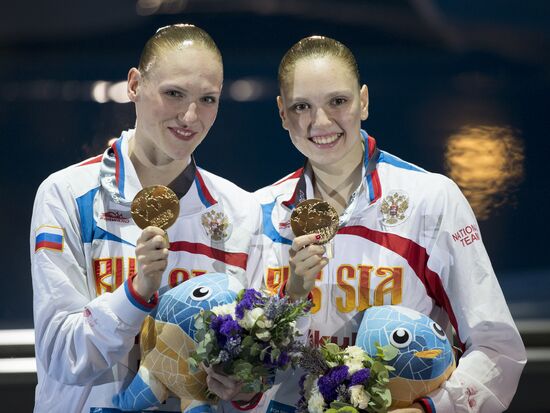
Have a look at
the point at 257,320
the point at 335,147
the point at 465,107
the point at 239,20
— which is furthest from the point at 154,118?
the point at 465,107

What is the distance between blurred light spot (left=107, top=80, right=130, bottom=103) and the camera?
5.28 metres

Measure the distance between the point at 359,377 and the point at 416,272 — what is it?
657 millimetres

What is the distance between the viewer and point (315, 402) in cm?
324

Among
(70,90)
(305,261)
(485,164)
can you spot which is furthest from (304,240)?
(70,90)

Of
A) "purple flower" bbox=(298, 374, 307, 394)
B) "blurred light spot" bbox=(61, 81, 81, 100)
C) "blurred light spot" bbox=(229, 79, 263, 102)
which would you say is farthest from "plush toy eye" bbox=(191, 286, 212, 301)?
"blurred light spot" bbox=(61, 81, 81, 100)

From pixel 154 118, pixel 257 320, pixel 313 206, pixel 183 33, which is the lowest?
pixel 257 320

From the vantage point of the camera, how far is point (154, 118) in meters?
3.71

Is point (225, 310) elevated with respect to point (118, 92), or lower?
lower

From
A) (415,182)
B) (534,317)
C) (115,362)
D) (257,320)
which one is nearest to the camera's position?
(257,320)

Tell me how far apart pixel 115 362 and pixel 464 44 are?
9.64ft

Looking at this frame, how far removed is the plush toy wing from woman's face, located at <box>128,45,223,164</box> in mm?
571

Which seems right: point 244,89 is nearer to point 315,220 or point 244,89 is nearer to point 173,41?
point 173,41

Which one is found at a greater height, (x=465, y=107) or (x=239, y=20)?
(x=239, y=20)

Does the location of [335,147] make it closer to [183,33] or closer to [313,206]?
[313,206]
